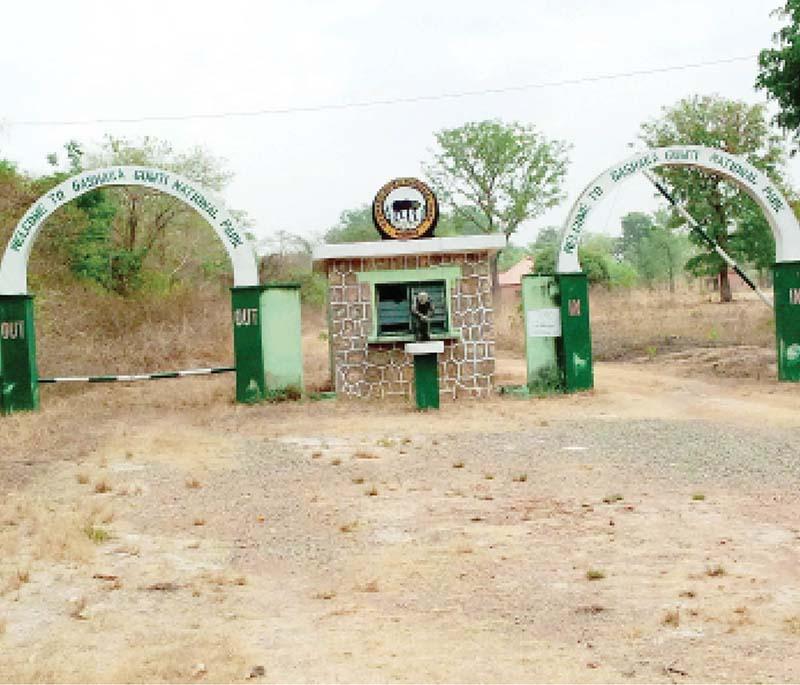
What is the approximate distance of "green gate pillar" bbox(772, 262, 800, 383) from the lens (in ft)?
49.4

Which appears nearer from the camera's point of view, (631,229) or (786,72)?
(786,72)

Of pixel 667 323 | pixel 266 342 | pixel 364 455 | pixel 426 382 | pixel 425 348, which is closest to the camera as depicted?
pixel 364 455

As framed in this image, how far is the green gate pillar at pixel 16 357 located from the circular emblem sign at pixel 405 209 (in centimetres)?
541

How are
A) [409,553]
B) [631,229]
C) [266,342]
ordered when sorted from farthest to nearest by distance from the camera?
[631,229]
[266,342]
[409,553]

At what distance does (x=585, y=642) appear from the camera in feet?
14.8

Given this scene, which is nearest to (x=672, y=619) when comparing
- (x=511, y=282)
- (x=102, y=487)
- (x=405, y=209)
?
(x=102, y=487)

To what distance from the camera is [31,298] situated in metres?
14.7

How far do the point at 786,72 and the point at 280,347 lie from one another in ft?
38.5

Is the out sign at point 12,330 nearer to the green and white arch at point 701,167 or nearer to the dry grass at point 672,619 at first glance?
the green and white arch at point 701,167

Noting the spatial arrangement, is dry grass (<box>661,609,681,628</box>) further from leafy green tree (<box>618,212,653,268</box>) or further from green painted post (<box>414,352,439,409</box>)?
leafy green tree (<box>618,212,653,268</box>)

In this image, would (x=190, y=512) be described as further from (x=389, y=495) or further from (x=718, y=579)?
(x=718, y=579)

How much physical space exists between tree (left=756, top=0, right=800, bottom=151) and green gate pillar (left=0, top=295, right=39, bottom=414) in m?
14.8

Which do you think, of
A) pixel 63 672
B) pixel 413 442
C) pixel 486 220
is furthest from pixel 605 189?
pixel 486 220

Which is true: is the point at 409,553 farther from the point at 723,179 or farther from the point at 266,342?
the point at 723,179
